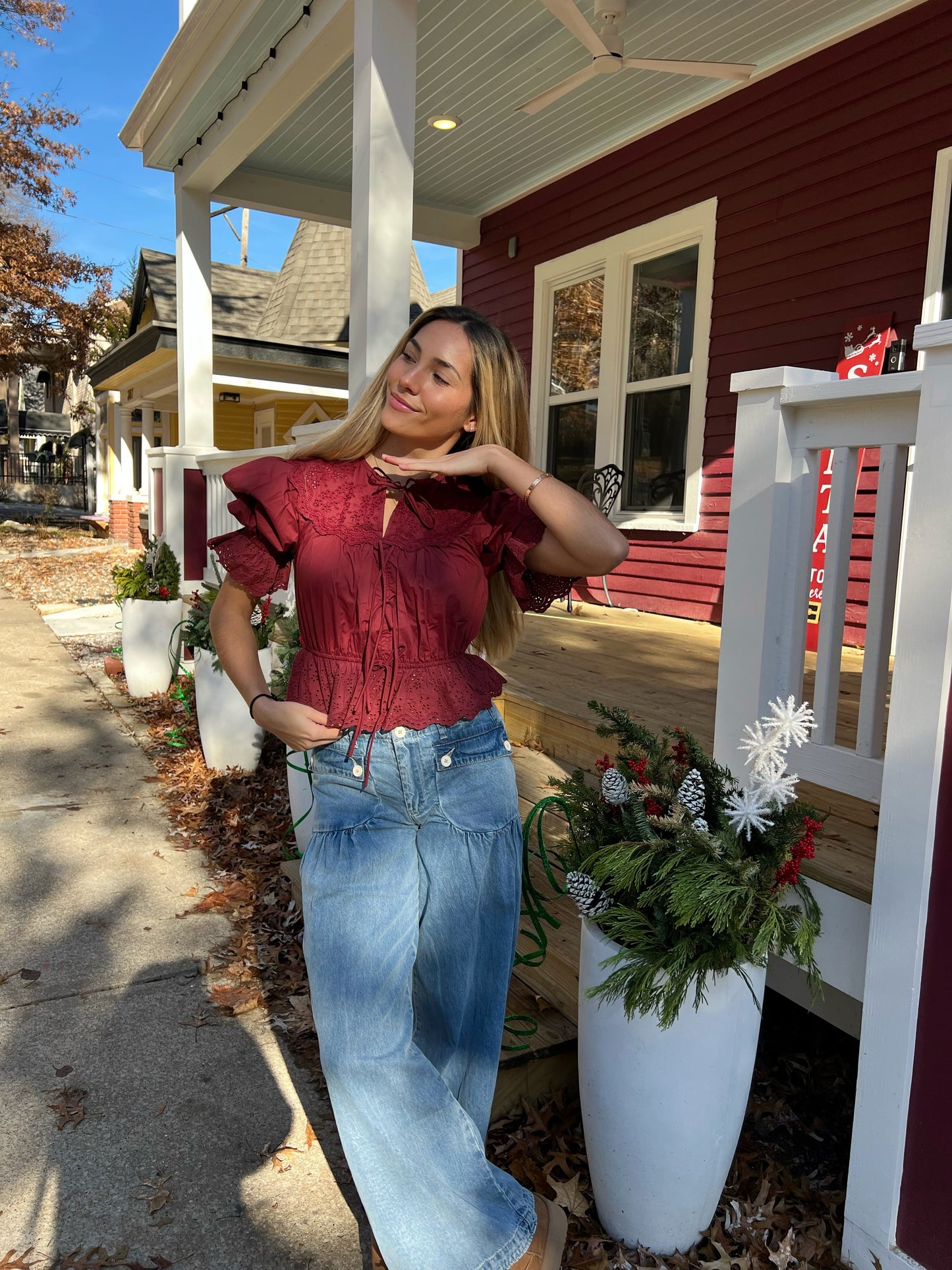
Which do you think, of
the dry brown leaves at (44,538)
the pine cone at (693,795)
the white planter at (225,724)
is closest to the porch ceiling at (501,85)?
the white planter at (225,724)

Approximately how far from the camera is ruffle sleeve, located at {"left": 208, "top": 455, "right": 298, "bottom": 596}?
163 centimetres

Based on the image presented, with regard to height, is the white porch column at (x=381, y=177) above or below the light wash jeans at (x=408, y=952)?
above

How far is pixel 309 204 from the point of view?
7809 millimetres

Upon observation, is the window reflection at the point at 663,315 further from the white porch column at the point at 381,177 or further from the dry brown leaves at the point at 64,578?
the dry brown leaves at the point at 64,578

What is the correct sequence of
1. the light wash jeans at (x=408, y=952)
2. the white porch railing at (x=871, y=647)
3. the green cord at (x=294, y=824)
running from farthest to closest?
the green cord at (x=294, y=824), the white porch railing at (x=871, y=647), the light wash jeans at (x=408, y=952)

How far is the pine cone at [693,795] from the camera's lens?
1952 mm

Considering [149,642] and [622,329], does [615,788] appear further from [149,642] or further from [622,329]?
[622,329]

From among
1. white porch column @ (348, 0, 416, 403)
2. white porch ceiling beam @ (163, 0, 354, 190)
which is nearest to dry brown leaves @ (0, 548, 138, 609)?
white porch ceiling beam @ (163, 0, 354, 190)

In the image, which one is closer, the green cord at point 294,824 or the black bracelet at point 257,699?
the black bracelet at point 257,699

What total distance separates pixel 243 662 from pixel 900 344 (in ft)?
14.2

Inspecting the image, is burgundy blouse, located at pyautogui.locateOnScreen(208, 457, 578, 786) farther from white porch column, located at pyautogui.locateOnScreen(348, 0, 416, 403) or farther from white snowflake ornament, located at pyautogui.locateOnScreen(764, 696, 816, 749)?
white porch column, located at pyautogui.locateOnScreen(348, 0, 416, 403)

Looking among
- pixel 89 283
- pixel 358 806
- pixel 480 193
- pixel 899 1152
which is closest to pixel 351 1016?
pixel 358 806

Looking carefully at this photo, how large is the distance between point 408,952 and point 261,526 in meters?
0.77

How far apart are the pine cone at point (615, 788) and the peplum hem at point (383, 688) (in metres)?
0.52
